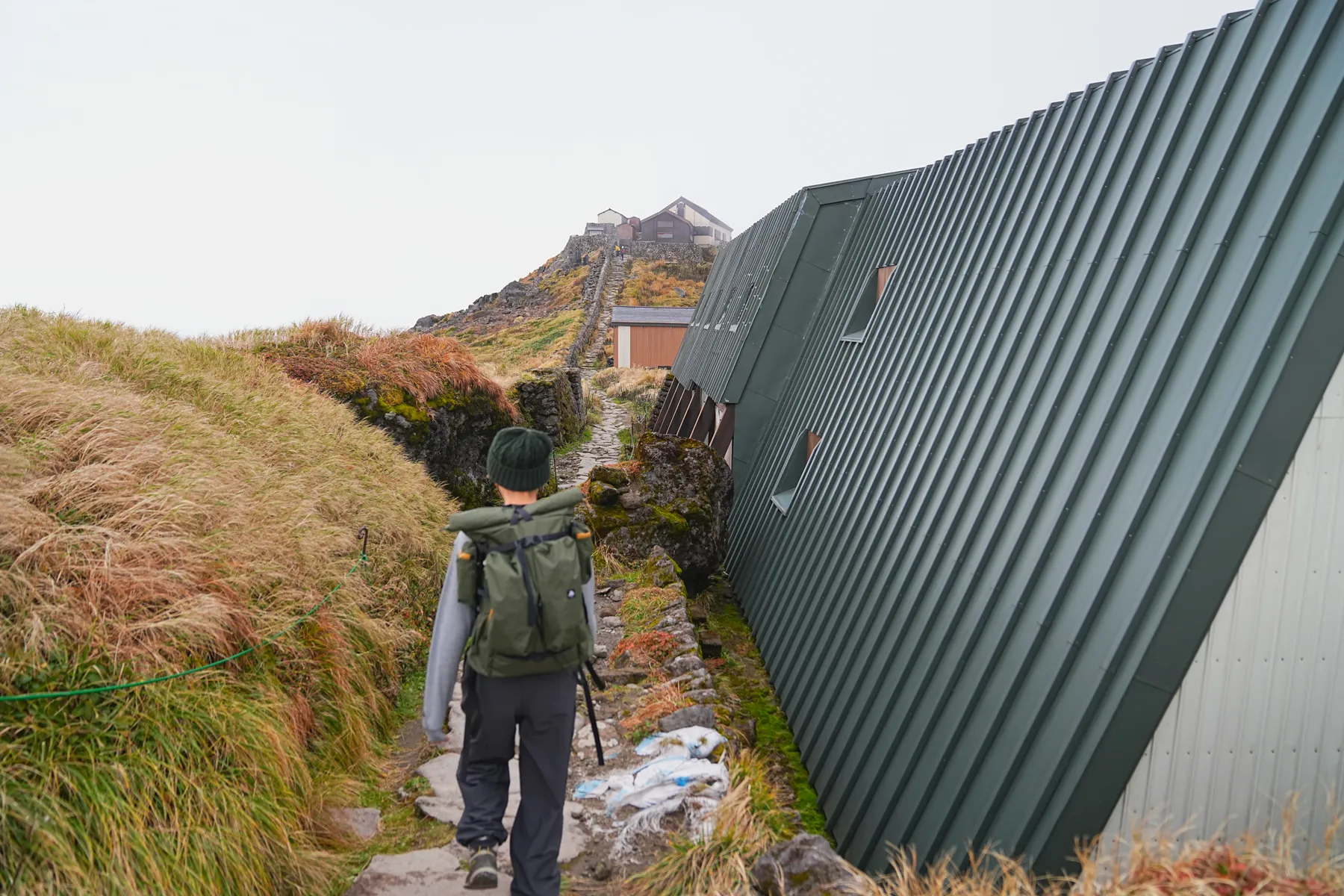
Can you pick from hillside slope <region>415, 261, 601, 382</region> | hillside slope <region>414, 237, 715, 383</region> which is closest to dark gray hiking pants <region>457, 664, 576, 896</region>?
hillside slope <region>415, 261, 601, 382</region>

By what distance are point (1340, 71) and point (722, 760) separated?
4.85 metres

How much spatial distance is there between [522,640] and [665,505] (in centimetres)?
767

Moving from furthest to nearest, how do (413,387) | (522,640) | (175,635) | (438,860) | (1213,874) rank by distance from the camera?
1. (413,387)
2. (175,635)
3. (438,860)
4. (522,640)
5. (1213,874)

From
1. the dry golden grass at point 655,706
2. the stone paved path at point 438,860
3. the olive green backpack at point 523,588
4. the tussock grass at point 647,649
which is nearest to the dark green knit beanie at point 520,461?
the olive green backpack at point 523,588

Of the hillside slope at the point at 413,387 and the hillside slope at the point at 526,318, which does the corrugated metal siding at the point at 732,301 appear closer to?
the hillside slope at the point at 413,387

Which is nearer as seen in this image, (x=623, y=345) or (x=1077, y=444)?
(x=1077, y=444)

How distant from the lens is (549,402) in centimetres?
1989

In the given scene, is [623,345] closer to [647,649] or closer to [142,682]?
[647,649]

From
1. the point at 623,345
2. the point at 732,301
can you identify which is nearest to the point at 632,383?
the point at 623,345

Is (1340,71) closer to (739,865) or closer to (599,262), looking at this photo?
(739,865)

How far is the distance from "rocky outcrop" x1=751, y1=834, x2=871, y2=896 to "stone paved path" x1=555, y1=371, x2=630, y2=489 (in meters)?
9.06

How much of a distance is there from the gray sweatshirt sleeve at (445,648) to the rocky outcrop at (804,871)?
5.16 ft

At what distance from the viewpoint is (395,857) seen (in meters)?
4.27

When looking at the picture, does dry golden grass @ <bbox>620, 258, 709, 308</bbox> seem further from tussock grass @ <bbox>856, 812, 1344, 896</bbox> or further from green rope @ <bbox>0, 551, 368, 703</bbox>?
tussock grass @ <bbox>856, 812, 1344, 896</bbox>
